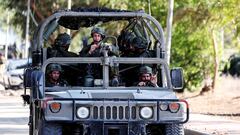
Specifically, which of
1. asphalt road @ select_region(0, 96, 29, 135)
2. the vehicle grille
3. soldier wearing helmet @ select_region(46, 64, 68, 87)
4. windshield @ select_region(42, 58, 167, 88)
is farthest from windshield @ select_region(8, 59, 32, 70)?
the vehicle grille

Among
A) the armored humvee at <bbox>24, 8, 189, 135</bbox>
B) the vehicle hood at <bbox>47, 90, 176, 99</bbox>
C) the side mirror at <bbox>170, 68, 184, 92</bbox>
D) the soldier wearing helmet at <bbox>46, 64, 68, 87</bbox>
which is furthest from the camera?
the soldier wearing helmet at <bbox>46, 64, 68, 87</bbox>

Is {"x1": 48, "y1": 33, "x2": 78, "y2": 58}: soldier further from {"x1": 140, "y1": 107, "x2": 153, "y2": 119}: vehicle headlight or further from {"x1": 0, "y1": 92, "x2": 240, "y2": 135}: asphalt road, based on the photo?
{"x1": 0, "y1": 92, "x2": 240, "y2": 135}: asphalt road

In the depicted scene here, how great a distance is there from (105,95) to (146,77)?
1.05m

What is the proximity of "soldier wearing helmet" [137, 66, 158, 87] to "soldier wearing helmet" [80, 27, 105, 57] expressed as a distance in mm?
729

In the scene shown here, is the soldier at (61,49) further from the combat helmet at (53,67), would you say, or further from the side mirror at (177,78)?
the side mirror at (177,78)

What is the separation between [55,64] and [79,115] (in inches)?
55.5

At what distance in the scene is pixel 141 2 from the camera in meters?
32.2

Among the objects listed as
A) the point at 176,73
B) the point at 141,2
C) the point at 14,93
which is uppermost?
the point at 141,2

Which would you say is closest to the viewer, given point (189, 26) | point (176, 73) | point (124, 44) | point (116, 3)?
point (176, 73)

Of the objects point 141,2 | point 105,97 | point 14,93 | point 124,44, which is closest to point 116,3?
point 141,2

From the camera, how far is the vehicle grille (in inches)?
333

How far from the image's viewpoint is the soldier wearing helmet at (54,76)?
956 centimetres

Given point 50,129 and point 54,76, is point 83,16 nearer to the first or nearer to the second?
point 54,76

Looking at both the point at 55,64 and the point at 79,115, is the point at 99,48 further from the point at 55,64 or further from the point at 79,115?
the point at 79,115
